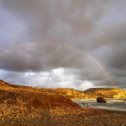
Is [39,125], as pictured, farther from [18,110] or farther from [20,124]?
[18,110]

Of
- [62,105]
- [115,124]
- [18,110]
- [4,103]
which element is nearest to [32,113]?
[18,110]

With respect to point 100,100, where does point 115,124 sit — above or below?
below

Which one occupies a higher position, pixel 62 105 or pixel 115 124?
pixel 62 105

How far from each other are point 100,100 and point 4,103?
110 metres

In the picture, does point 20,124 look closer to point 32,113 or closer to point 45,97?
point 32,113

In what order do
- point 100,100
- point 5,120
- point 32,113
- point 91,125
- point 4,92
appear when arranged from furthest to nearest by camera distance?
point 100,100 < point 4,92 < point 32,113 < point 5,120 < point 91,125

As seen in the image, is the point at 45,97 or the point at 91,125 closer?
the point at 91,125

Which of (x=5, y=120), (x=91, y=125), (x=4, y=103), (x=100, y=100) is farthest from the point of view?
(x=100, y=100)

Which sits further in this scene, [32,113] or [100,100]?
[100,100]

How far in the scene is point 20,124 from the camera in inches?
1364

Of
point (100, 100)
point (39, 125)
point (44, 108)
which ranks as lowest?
point (39, 125)

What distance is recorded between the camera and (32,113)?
150 ft

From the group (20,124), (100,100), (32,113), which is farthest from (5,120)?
(100,100)

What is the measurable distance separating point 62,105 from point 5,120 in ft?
61.0
